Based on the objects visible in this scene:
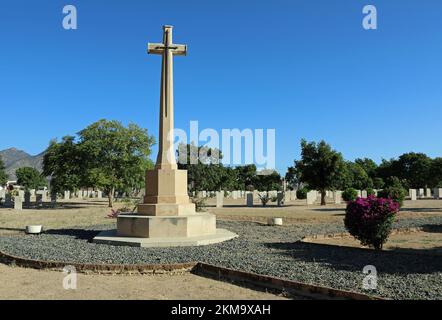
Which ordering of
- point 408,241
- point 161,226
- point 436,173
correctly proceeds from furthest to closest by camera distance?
point 436,173 → point 408,241 → point 161,226

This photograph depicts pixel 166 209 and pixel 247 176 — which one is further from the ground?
pixel 247 176

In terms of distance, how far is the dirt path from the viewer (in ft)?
22.2

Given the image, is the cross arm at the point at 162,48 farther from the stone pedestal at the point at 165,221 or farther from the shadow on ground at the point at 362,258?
the shadow on ground at the point at 362,258

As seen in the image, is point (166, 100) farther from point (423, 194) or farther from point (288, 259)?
point (423, 194)

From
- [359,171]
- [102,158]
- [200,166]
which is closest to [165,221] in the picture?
[102,158]

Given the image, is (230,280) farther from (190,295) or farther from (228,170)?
(228,170)

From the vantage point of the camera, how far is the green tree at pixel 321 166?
125 ft

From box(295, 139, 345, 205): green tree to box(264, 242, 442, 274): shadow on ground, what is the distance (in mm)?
26347

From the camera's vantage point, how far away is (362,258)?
9.62m

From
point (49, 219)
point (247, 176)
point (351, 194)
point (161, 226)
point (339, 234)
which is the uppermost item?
point (247, 176)

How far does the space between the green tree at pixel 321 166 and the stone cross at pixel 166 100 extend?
26133 mm

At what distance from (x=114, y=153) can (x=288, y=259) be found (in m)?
29.6

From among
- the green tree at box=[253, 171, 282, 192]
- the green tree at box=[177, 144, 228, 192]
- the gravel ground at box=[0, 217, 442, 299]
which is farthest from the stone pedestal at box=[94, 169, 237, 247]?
the green tree at box=[253, 171, 282, 192]

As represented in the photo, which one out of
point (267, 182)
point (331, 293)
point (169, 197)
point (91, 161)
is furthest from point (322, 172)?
point (267, 182)
